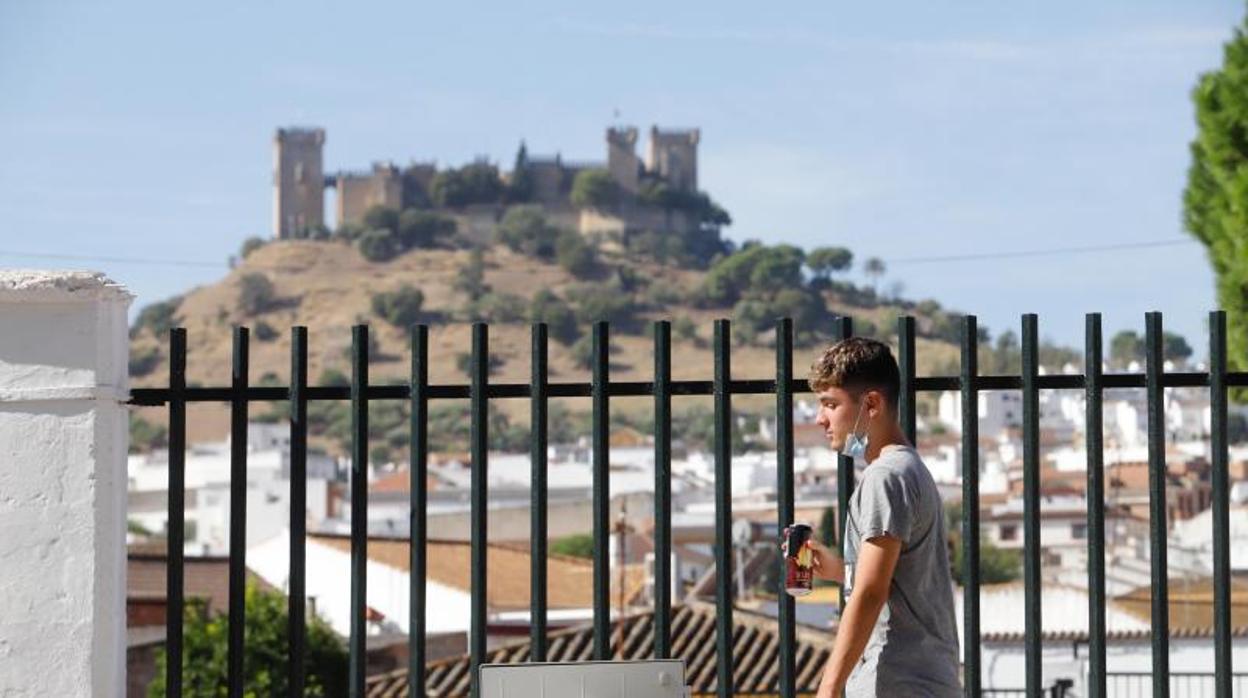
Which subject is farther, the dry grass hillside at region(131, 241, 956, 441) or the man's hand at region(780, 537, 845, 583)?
the dry grass hillside at region(131, 241, 956, 441)

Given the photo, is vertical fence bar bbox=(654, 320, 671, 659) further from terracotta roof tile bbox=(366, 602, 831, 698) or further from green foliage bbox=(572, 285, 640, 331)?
green foliage bbox=(572, 285, 640, 331)

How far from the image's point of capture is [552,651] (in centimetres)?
2662

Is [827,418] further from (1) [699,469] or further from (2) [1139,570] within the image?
(1) [699,469]

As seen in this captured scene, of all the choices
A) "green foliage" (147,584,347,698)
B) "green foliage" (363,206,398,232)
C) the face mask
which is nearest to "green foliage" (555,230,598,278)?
"green foliage" (363,206,398,232)

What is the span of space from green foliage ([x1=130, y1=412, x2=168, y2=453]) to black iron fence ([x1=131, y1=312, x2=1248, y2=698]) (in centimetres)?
13876

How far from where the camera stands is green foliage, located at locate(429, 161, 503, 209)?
592 feet

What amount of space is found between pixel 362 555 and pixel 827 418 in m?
1.39

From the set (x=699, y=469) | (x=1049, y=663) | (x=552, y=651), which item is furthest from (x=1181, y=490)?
(x=552, y=651)

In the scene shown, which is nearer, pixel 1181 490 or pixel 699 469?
pixel 1181 490

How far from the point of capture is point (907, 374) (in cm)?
511

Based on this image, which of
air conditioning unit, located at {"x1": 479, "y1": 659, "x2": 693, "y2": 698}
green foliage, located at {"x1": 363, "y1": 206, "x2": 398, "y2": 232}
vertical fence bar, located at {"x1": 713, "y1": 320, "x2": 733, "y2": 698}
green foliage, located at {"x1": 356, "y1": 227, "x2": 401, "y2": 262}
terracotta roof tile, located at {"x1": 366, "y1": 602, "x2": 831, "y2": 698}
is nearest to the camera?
air conditioning unit, located at {"x1": 479, "y1": 659, "x2": 693, "y2": 698}

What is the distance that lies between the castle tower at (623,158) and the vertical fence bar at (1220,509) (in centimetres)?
18087

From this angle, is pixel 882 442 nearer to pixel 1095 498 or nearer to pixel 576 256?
pixel 1095 498

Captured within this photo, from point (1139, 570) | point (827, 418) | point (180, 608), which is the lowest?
point (1139, 570)
